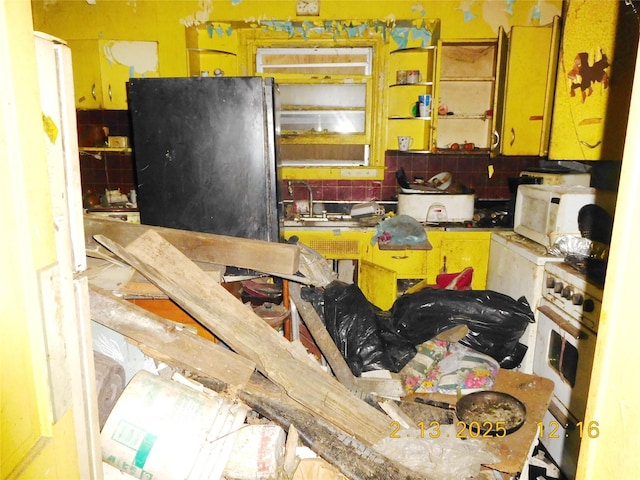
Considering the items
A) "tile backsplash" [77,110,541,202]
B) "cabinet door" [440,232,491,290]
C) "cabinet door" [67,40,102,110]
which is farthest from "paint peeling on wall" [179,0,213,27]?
"cabinet door" [440,232,491,290]

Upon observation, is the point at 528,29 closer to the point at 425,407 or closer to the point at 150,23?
the point at 425,407

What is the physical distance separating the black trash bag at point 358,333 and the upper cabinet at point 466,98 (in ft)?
7.02

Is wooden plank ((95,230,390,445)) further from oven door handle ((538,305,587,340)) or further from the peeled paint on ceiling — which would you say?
the peeled paint on ceiling

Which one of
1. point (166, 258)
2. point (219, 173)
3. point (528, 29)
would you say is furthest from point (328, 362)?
point (528, 29)

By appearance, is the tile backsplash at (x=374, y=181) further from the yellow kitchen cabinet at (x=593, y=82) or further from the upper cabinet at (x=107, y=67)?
the yellow kitchen cabinet at (x=593, y=82)

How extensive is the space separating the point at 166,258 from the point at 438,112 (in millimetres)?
2970

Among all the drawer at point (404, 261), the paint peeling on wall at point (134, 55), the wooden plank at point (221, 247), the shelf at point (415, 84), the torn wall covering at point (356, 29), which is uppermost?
the torn wall covering at point (356, 29)

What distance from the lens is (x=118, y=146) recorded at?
12.6 ft

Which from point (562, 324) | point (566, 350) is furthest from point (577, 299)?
point (566, 350)

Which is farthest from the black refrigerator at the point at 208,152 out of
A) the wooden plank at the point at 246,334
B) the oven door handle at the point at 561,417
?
the oven door handle at the point at 561,417

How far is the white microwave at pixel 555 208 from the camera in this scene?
2.33 metres

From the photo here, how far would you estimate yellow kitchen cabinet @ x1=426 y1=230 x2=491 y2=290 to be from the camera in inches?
130

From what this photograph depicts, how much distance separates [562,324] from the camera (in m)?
2.08

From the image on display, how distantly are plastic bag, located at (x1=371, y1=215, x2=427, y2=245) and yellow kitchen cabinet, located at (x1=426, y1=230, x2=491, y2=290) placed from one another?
0.46 ft
